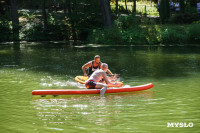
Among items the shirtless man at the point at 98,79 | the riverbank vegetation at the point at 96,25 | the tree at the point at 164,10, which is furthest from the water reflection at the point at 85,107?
the tree at the point at 164,10

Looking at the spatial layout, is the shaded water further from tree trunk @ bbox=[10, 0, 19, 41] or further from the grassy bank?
tree trunk @ bbox=[10, 0, 19, 41]

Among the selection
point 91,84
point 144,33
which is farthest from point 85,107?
point 144,33

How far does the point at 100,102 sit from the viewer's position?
9.45 metres

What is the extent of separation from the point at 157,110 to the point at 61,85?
4513 millimetres

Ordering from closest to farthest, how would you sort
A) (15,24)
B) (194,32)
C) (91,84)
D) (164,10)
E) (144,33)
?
(91,84) → (194,32) → (144,33) → (164,10) → (15,24)

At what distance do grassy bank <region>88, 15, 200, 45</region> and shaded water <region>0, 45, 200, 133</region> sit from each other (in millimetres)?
10294

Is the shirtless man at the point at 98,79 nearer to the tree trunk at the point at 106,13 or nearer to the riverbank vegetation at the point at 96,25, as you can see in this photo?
the riverbank vegetation at the point at 96,25

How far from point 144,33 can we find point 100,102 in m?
18.8

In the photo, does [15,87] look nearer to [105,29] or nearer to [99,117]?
[99,117]

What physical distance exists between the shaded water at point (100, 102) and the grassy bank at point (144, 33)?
10.3 m

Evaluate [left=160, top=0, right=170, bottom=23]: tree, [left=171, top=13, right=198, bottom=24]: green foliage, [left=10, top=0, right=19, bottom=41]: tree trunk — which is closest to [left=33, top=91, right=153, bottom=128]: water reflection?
[left=171, top=13, right=198, bottom=24]: green foliage

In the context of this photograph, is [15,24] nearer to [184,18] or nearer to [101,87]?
[184,18]

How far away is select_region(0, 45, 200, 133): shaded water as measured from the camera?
23.7ft

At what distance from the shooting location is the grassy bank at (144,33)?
2653 centimetres
